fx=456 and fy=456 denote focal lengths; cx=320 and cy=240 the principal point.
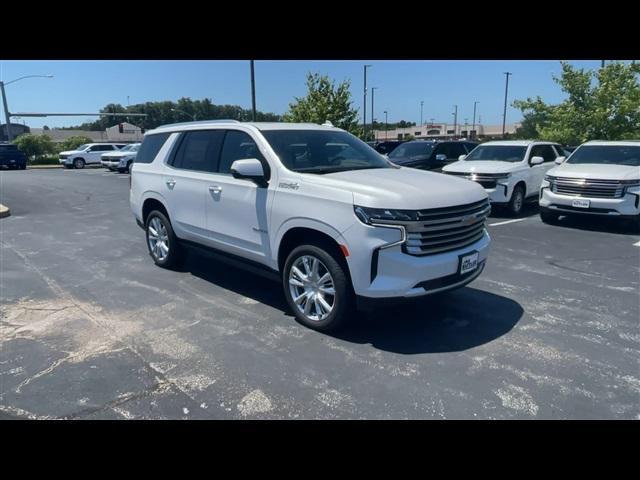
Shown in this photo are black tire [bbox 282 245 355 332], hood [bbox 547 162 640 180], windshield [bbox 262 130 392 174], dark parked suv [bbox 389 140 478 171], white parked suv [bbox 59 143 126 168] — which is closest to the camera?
black tire [bbox 282 245 355 332]

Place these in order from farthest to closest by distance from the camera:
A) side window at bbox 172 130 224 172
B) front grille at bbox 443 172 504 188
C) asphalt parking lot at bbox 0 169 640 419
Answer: front grille at bbox 443 172 504 188
side window at bbox 172 130 224 172
asphalt parking lot at bbox 0 169 640 419

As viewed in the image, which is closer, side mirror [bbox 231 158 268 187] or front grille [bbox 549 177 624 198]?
side mirror [bbox 231 158 268 187]

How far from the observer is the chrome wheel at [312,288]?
4.14 metres

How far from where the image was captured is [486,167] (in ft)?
34.6

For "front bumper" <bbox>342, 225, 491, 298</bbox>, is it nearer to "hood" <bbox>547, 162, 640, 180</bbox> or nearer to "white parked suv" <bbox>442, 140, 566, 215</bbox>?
"hood" <bbox>547, 162, 640, 180</bbox>

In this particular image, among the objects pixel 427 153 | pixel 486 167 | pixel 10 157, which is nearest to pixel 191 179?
pixel 486 167

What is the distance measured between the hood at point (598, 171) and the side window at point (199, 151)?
720 centimetres

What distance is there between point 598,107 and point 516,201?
9.40 m

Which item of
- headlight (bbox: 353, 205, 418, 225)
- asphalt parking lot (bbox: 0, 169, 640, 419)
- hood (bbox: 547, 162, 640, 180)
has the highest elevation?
headlight (bbox: 353, 205, 418, 225)

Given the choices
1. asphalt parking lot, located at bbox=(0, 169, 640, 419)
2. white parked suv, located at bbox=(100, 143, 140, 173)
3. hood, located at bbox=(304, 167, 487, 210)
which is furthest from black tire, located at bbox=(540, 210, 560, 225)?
white parked suv, located at bbox=(100, 143, 140, 173)

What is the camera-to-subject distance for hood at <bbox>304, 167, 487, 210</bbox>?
3752 millimetres

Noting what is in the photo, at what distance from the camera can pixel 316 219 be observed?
13.2 ft

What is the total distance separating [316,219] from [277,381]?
1.41 m

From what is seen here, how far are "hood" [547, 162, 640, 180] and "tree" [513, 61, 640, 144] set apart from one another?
9.06 m
